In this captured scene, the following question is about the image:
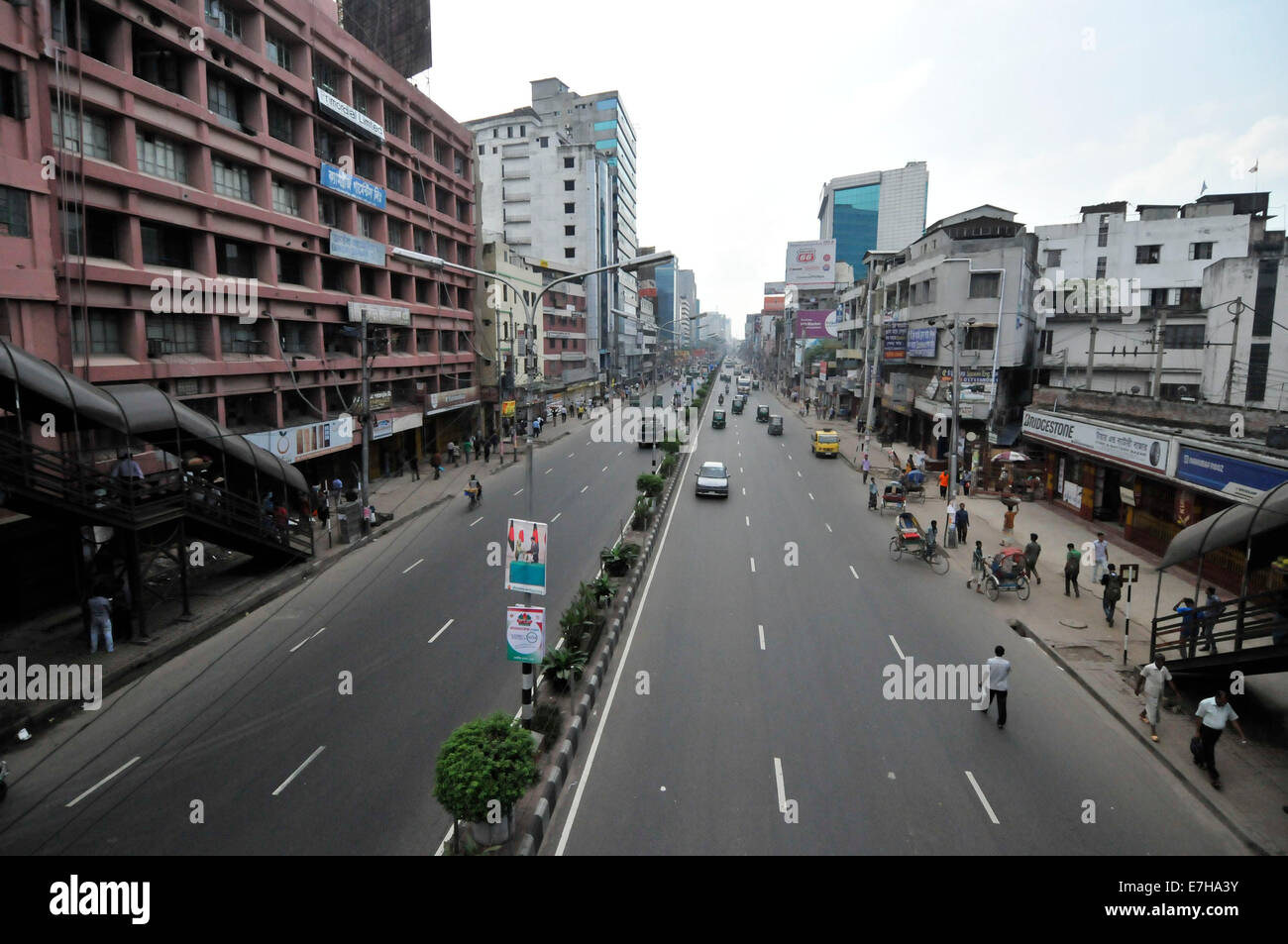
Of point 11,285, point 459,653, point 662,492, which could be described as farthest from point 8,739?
point 662,492

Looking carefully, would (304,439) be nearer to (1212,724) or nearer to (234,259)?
(234,259)

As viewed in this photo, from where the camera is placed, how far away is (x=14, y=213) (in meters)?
15.9

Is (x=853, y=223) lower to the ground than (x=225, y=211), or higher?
higher

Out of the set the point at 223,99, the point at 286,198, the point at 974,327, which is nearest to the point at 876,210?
the point at 974,327

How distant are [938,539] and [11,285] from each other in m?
27.4

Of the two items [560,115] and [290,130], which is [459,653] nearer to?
[290,130]

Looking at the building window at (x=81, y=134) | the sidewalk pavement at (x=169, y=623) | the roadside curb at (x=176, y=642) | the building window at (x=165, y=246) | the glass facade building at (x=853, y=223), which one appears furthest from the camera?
the glass facade building at (x=853, y=223)

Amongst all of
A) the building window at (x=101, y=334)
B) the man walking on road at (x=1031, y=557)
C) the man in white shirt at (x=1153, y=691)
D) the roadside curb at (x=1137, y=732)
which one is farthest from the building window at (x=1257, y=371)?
the building window at (x=101, y=334)

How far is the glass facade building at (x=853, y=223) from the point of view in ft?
532

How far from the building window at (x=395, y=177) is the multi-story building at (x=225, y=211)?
0.97 ft

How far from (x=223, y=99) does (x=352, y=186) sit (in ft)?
22.0

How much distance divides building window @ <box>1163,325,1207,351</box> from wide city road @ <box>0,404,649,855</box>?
146 ft

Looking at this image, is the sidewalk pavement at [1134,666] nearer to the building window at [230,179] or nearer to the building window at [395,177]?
the building window at [230,179]

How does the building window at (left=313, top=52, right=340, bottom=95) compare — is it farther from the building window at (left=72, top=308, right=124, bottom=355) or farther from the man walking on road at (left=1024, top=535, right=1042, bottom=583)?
the man walking on road at (left=1024, top=535, right=1042, bottom=583)
